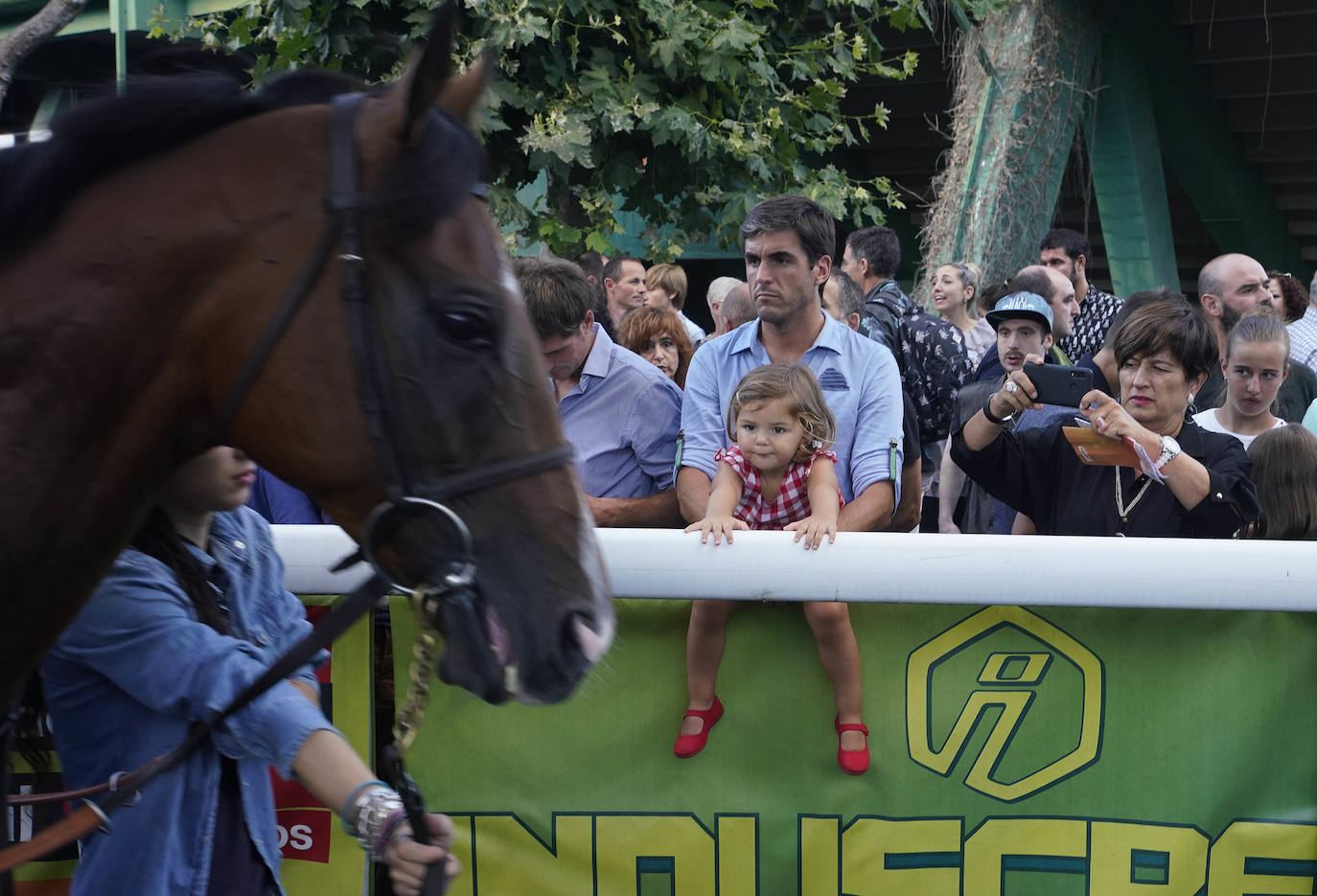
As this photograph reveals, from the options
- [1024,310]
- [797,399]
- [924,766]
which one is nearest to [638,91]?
[1024,310]

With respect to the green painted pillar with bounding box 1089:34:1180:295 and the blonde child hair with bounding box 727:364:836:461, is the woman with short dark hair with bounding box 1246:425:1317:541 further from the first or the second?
the green painted pillar with bounding box 1089:34:1180:295

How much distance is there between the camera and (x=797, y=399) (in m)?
3.34

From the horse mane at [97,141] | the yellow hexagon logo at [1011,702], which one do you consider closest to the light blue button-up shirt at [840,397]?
the yellow hexagon logo at [1011,702]

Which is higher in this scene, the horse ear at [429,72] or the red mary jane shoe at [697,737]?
the horse ear at [429,72]

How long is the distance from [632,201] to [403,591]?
441cm

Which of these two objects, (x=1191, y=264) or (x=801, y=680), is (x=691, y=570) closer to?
(x=801, y=680)

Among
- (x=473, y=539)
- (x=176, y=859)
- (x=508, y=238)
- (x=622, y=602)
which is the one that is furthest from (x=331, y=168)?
(x=508, y=238)

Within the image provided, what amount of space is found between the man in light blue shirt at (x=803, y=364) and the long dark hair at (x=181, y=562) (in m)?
1.58

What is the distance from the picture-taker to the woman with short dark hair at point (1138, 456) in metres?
3.22

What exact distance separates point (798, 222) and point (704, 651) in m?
1.69

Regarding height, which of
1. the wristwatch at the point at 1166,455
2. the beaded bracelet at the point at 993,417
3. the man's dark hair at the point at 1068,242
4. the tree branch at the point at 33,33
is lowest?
the wristwatch at the point at 1166,455

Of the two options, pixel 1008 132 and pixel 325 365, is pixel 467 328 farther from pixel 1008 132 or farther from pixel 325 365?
pixel 1008 132

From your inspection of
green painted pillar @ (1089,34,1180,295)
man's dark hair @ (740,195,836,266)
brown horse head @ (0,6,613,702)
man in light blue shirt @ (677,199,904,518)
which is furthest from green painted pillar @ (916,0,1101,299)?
brown horse head @ (0,6,613,702)

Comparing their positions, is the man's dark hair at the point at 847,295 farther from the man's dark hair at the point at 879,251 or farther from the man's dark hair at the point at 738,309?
the man's dark hair at the point at 738,309
